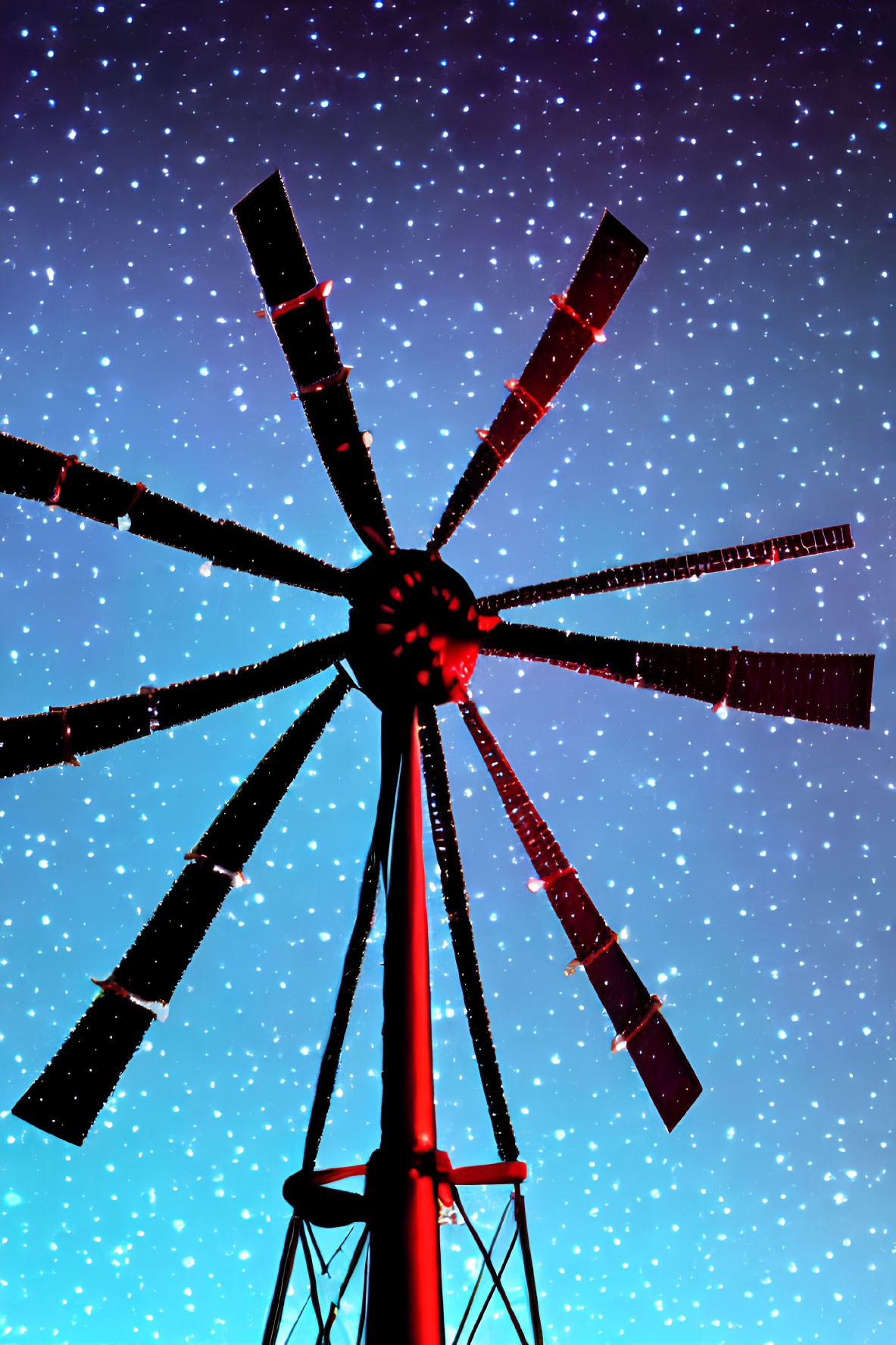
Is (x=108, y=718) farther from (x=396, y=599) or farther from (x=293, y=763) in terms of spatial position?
(x=396, y=599)

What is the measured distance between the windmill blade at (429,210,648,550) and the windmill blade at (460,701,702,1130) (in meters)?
1.43

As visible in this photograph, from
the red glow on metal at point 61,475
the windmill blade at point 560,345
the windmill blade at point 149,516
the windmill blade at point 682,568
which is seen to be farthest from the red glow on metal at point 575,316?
the red glow on metal at point 61,475

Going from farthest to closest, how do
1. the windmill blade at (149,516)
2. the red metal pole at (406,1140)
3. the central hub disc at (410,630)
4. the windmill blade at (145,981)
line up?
the central hub disc at (410,630) < the windmill blade at (149,516) < the windmill blade at (145,981) < the red metal pole at (406,1140)

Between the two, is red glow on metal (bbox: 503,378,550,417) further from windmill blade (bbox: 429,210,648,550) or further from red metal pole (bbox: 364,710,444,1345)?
red metal pole (bbox: 364,710,444,1345)

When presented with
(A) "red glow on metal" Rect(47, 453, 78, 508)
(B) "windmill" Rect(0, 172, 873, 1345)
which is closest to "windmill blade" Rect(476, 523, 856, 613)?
(B) "windmill" Rect(0, 172, 873, 1345)

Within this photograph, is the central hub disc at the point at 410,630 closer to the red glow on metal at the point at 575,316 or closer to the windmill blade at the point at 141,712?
the windmill blade at the point at 141,712

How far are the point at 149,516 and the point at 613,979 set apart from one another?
3669 mm

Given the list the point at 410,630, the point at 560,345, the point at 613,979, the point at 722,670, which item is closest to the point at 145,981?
the point at 410,630

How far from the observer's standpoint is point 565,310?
4938 mm

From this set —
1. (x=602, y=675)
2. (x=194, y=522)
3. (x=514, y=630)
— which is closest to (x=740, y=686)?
(x=602, y=675)

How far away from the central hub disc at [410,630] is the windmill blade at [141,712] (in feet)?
0.74

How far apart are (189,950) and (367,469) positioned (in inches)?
108

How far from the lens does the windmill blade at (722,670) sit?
4484 mm

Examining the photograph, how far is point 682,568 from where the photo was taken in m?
4.65
